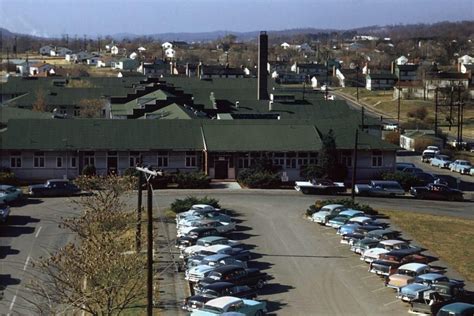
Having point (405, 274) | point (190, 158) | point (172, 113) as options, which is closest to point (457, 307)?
point (405, 274)

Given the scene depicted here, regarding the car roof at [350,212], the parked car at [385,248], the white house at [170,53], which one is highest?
the white house at [170,53]

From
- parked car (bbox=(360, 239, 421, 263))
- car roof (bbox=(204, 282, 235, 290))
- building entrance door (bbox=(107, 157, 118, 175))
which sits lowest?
car roof (bbox=(204, 282, 235, 290))

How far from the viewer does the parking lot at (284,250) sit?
2178cm

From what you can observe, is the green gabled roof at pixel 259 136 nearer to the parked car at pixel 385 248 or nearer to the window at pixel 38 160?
the window at pixel 38 160

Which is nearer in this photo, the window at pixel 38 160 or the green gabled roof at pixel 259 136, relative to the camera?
the window at pixel 38 160

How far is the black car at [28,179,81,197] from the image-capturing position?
36.6 metres

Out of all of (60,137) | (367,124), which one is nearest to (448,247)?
(60,137)

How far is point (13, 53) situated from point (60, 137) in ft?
396

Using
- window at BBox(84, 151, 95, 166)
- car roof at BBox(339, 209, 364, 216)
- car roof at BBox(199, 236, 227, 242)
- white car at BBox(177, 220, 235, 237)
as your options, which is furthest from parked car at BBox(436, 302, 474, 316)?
window at BBox(84, 151, 95, 166)

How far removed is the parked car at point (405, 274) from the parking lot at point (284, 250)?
28cm

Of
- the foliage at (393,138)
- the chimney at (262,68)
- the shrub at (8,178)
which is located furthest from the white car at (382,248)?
the chimney at (262,68)

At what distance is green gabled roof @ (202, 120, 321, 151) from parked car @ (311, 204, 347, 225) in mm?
9408

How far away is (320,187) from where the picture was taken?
3900 centimetres

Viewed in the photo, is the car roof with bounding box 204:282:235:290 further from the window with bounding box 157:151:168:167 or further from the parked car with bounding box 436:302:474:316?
the window with bounding box 157:151:168:167
